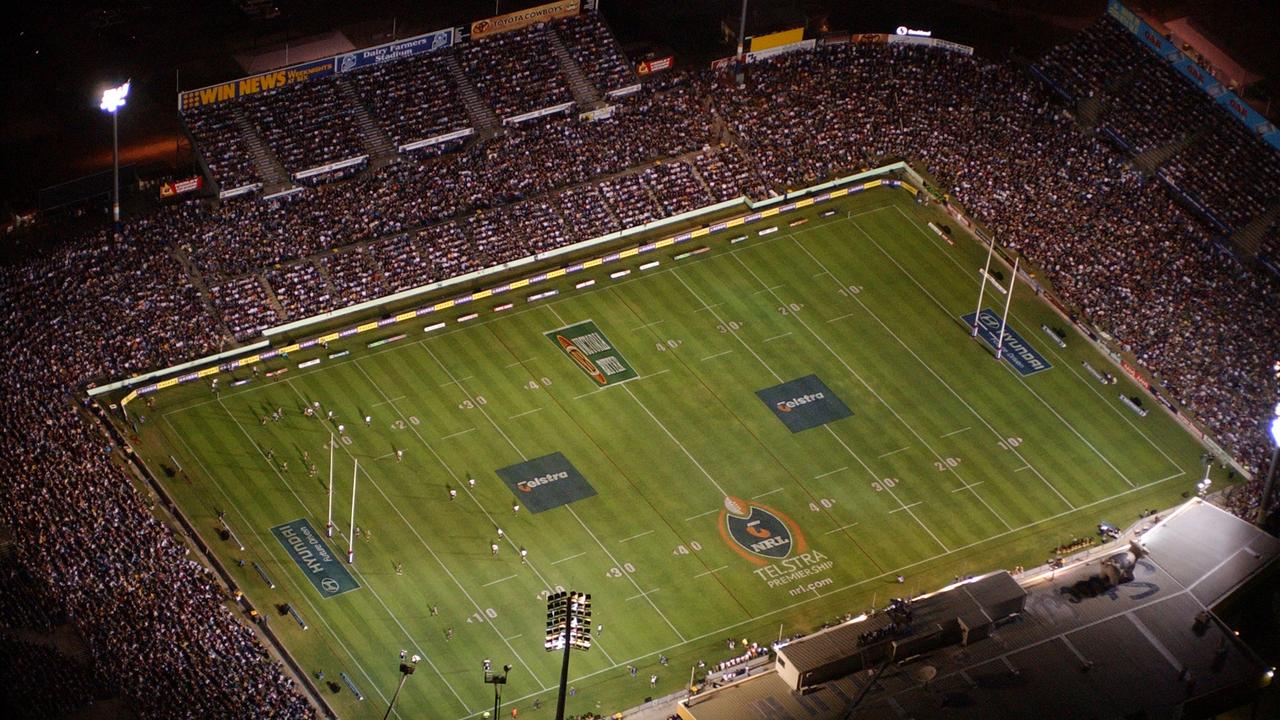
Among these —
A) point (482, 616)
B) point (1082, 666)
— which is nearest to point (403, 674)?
point (482, 616)

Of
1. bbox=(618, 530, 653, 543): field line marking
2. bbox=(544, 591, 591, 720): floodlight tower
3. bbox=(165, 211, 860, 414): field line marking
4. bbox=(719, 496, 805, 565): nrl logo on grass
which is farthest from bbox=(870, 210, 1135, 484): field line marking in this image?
bbox=(544, 591, 591, 720): floodlight tower

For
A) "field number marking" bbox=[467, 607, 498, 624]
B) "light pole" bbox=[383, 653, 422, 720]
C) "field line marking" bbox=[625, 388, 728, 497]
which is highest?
"field line marking" bbox=[625, 388, 728, 497]

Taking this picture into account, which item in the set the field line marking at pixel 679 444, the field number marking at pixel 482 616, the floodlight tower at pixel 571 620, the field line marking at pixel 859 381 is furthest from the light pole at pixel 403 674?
the field line marking at pixel 859 381

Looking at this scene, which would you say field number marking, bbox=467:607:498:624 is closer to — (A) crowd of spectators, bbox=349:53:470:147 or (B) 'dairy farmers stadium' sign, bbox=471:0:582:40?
(A) crowd of spectators, bbox=349:53:470:147

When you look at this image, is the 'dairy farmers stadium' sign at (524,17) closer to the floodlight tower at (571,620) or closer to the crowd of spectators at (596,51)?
the crowd of spectators at (596,51)

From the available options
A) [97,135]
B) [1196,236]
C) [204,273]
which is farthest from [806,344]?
[97,135]

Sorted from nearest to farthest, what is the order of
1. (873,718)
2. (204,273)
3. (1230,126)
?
(873,718)
(204,273)
(1230,126)

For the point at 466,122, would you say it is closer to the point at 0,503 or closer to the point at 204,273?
the point at 204,273
